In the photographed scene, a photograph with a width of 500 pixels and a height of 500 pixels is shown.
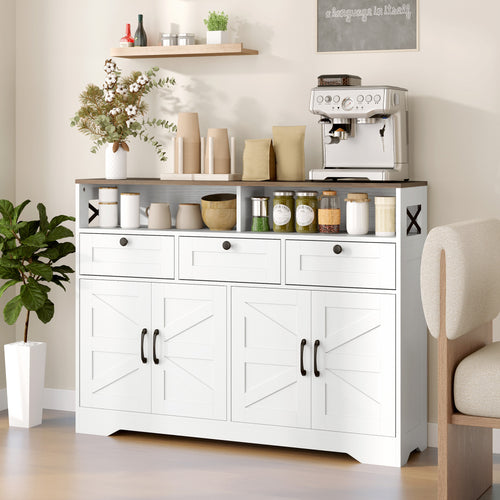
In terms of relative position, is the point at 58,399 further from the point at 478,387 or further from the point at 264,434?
the point at 478,387

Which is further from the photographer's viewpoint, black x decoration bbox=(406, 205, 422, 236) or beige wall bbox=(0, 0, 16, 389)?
beige wall bbox=(0, 0, 16, 389)

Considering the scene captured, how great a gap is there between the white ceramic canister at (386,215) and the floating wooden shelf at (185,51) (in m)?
0.96

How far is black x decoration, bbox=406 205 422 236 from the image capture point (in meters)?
3.83

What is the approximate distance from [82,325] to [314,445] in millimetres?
1188

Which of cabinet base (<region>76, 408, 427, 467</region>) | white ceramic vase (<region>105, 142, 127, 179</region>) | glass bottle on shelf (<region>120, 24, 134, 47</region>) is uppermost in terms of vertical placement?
glass bottle on shelf (<region>120, 24, 134, 47</region>)

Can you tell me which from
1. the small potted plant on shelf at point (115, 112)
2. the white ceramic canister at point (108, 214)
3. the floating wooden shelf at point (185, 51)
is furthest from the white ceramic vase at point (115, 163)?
the floating wooden shelf at point (185, 51)

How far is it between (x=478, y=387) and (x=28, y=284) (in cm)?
219

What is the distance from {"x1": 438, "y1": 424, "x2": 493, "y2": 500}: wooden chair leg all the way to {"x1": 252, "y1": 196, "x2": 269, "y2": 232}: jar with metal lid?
1223 millimetres

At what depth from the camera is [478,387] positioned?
116 inches

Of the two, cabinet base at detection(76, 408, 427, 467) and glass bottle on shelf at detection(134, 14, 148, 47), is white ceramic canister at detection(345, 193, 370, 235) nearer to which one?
cabinet base at detection(76, 408, 427, 467)

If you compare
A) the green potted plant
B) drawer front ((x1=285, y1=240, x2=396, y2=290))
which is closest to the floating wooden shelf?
the green potted plant

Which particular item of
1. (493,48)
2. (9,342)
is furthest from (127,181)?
(493,48)

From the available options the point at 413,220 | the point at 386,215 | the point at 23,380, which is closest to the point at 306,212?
the point at 386,215

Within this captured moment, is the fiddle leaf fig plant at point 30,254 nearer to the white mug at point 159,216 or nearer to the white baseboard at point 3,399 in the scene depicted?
the white mug at point 159,216
